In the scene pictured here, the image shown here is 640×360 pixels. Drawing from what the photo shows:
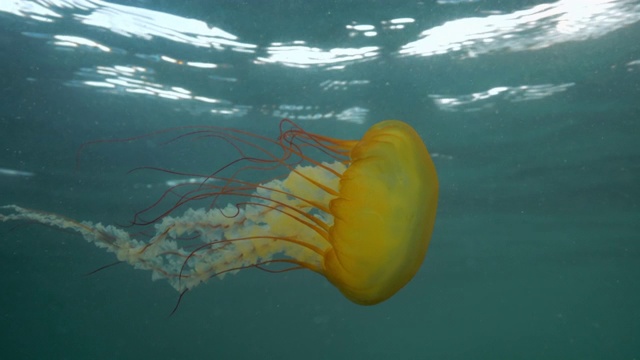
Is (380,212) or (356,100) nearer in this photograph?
(380,212)

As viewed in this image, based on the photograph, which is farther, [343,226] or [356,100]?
[356,100]

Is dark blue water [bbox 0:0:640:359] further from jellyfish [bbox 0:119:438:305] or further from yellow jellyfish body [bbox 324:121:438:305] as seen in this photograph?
yellow jellyfish body [bbox 324:121:438:305]

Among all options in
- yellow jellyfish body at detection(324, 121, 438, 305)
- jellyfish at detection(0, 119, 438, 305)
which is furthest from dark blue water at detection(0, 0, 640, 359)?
yellow jellyfish body at detection(324, 121, 438, 305)

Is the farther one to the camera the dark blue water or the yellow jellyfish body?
the dark blue water

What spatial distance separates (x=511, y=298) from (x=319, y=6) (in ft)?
133

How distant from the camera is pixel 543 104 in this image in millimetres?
11055

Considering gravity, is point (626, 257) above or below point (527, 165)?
Answer: below

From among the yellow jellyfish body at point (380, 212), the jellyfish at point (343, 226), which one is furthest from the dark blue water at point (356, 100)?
the yellow jellyfish body at point (380, 212)

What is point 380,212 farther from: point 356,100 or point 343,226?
point 356,100

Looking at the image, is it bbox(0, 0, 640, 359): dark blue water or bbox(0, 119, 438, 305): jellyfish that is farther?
bbox(0, 0, 640, 359): dark blue water

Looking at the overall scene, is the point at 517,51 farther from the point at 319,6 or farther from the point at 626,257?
the point at 626,257

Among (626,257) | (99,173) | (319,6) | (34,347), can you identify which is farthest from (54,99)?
(34,347)

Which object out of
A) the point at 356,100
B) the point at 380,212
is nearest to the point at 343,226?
the point at 380,212

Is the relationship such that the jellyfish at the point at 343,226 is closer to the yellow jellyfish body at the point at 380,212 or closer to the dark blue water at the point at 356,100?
the yellow jellyfish body at the point at 380,212
